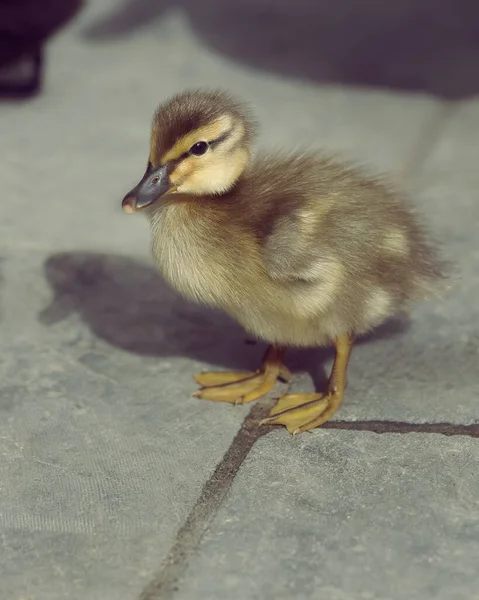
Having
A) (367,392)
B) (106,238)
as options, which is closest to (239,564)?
(367,392)

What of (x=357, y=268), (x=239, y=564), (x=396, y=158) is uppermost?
(x=357, y=268)

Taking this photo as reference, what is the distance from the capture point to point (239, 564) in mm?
2010

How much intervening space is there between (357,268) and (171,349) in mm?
704

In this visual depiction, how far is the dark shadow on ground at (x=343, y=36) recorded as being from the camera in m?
5.04

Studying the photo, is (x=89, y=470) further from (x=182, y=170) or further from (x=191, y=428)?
(x=182, y=170)

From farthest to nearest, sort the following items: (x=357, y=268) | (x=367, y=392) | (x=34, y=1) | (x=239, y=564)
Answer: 1. (x=34, y=1)
2. (x=367, y=392)
3. (x=357, y=268)
4. (x=239, y=564)

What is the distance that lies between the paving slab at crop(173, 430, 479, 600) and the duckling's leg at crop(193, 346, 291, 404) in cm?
23

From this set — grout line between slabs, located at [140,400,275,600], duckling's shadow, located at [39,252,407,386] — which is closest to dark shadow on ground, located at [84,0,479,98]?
duckling's shadow, located at [39,252,407,386]

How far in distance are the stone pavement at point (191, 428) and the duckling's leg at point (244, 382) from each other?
4 cm

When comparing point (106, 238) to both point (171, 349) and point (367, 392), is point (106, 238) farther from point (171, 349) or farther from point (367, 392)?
point (367, 392)

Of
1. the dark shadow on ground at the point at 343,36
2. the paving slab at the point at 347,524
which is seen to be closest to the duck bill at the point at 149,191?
the paving slab at the point at 347,524

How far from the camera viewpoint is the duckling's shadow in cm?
294

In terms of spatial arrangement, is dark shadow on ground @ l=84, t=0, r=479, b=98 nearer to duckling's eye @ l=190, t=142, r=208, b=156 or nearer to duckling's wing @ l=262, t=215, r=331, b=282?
duckling's eye @ l=190, t=142, r=208, b=156

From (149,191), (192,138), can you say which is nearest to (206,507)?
(149,191)
